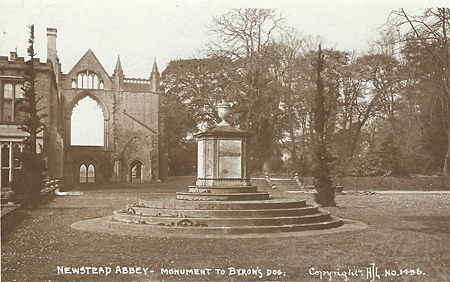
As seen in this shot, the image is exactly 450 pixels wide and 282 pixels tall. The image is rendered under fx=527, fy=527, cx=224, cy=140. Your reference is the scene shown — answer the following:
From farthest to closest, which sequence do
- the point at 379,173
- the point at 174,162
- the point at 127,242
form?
the point at 174,162 < the point at 379,173 < the point at 127,242

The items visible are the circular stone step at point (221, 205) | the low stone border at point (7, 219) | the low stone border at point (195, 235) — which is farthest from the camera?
the circular stone step at point (221, 205)

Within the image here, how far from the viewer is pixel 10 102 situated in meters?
30.0

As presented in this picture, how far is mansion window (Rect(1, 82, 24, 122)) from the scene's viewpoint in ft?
97.9

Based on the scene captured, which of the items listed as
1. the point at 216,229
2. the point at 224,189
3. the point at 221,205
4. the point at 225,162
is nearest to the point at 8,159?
the point at 225,162

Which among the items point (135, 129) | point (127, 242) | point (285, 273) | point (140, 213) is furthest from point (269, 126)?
point (285, 273)

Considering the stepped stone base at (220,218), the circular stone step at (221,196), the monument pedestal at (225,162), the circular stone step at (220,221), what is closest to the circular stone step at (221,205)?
the stepped stone base at (220,218)

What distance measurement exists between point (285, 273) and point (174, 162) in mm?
52097

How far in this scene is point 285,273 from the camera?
7.63 metres

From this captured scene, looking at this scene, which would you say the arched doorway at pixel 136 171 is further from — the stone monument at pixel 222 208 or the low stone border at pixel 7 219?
the low stone border at pixel 7 219

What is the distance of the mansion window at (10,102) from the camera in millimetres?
29828

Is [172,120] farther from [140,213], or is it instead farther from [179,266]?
[179,266]

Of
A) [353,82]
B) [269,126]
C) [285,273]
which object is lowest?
[285,273]

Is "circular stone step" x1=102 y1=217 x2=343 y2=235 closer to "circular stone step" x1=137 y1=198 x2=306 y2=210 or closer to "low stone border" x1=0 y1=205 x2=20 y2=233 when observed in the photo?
"circular stone step" x1=137 y1=198 x2=306 y2=210

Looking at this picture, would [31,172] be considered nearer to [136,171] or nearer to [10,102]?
[10,102]
